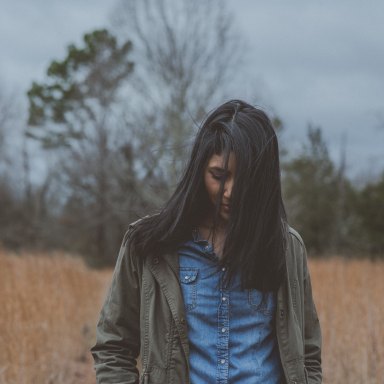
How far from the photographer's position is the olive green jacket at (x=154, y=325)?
182 centimetres

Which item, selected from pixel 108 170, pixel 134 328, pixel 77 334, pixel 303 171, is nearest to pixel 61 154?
pixel 108 170

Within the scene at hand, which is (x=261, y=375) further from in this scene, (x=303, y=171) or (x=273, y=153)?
(x=303, y=171)

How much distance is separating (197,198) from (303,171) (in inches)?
789

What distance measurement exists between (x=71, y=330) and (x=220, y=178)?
18.0 ft

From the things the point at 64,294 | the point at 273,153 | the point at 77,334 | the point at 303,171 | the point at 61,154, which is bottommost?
the point at 77,334

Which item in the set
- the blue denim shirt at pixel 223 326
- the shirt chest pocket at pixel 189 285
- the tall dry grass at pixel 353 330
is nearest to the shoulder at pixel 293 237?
the blue denim shirt at pixel 223 326

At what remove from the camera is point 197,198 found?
192 centimetres

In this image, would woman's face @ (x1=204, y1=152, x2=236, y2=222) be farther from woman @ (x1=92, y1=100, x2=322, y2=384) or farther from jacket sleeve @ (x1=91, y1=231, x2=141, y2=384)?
jacket sleeve @ (x1=91, y1=231, x2=141, y2=384)

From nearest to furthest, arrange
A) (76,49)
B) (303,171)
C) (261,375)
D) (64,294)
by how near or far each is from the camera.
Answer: (261,375) < (64,294) < (303,171) < (76,49)

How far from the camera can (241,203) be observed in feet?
5.95

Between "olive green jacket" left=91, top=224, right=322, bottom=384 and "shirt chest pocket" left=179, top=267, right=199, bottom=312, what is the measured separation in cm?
2

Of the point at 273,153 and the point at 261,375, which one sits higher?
the point at 273,153

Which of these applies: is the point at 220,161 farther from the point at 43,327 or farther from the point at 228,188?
the point at 43,327

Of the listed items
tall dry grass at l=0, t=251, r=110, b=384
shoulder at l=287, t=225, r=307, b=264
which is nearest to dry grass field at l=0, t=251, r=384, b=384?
tall dry grass at l=0, t=251, r=110, b=384
